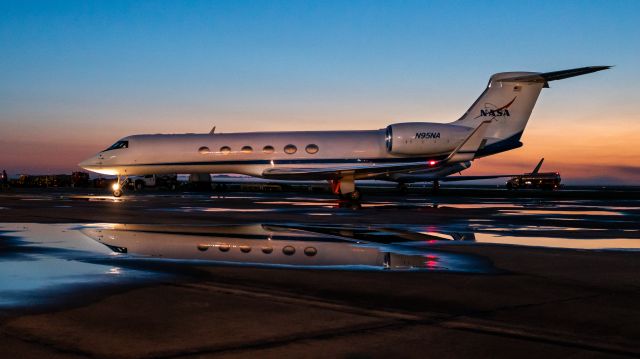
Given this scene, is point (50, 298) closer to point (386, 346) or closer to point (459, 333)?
point (386, 346)

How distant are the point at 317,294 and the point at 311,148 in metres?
26.5

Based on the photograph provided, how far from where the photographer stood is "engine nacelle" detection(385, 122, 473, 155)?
108 feet

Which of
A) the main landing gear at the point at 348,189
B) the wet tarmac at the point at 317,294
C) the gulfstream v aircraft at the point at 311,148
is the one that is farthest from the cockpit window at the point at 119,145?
the wet tarmac at the point at 317,294

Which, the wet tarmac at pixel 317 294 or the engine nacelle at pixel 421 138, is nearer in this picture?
the wet tarmac at pixel 317 294

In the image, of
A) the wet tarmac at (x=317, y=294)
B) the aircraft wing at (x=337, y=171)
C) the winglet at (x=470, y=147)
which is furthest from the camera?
the winglet at (x=470, y=147)

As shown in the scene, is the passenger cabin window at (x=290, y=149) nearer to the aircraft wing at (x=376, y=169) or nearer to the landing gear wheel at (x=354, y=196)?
the aircraft wing at (x=376, y=169)

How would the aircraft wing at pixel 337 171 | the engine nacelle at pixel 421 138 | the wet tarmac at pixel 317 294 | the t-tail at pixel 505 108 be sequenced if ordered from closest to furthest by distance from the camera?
the wet tarmac at pixel 317 294 → the aircraft wing at pixel 337 171 → the engine nacelle at pixel 421 138 → the t-tail at pixel 505 108

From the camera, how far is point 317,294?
6.82 m

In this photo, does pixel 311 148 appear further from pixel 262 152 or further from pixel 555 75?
pixel 555 75

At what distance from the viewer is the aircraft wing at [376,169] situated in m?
28.3

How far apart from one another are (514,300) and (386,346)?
2276mm

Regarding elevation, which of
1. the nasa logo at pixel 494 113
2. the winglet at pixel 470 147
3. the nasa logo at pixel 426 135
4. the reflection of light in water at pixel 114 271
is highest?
the nasa logo at pixel 494 113

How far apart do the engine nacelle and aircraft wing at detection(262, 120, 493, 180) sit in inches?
81.8

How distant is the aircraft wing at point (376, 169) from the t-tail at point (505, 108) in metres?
4.18
